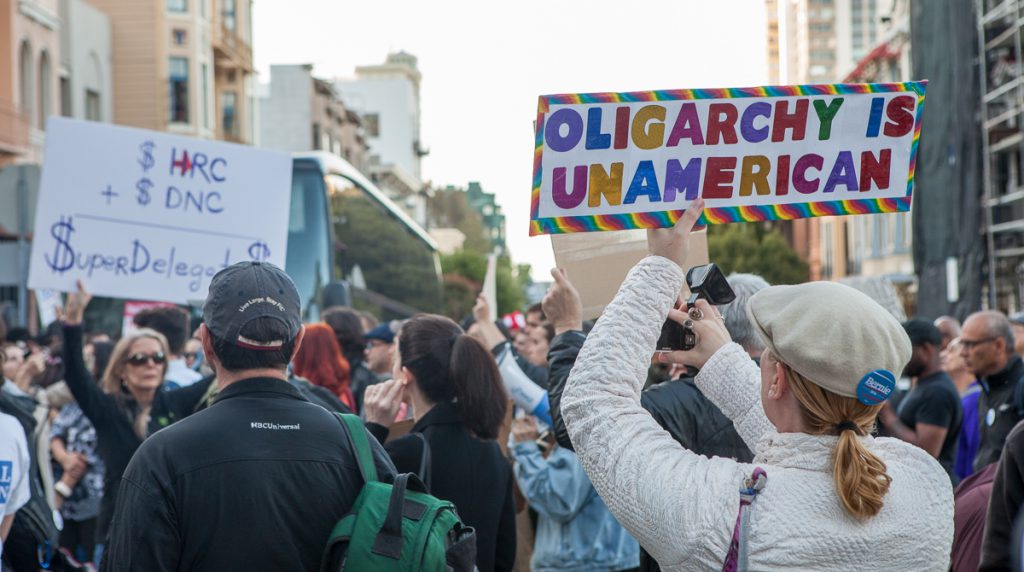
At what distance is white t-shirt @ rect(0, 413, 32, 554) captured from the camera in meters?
4.02

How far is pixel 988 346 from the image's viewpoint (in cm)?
707

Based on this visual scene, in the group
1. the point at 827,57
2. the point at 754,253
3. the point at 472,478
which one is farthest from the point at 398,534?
the point at 827,57

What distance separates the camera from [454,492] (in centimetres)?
450

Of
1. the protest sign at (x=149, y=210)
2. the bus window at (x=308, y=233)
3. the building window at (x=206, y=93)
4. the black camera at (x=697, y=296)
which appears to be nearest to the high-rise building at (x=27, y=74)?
the building window at (x=206, y=93)

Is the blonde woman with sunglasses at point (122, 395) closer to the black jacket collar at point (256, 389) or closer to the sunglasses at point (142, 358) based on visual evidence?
the sunglasses at point (142, 358)

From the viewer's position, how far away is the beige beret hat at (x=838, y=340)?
229 centimetres

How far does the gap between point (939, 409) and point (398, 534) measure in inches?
177

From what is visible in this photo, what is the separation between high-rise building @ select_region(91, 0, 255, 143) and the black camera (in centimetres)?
3981

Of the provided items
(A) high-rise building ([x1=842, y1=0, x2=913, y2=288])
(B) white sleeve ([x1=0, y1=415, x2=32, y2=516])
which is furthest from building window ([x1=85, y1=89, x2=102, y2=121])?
(B) white sleeve ([x1=0, y1=415, x2=32, y2=516])

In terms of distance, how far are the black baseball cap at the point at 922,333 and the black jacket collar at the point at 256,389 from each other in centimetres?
454

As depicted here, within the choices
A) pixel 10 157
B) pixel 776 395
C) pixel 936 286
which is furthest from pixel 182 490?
pixel 10 157

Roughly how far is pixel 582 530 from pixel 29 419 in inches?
92.3

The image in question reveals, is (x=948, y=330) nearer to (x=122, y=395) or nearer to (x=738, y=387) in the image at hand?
(x=122, y=395)

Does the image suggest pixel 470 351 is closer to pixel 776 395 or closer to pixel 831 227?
pixel 776 395
